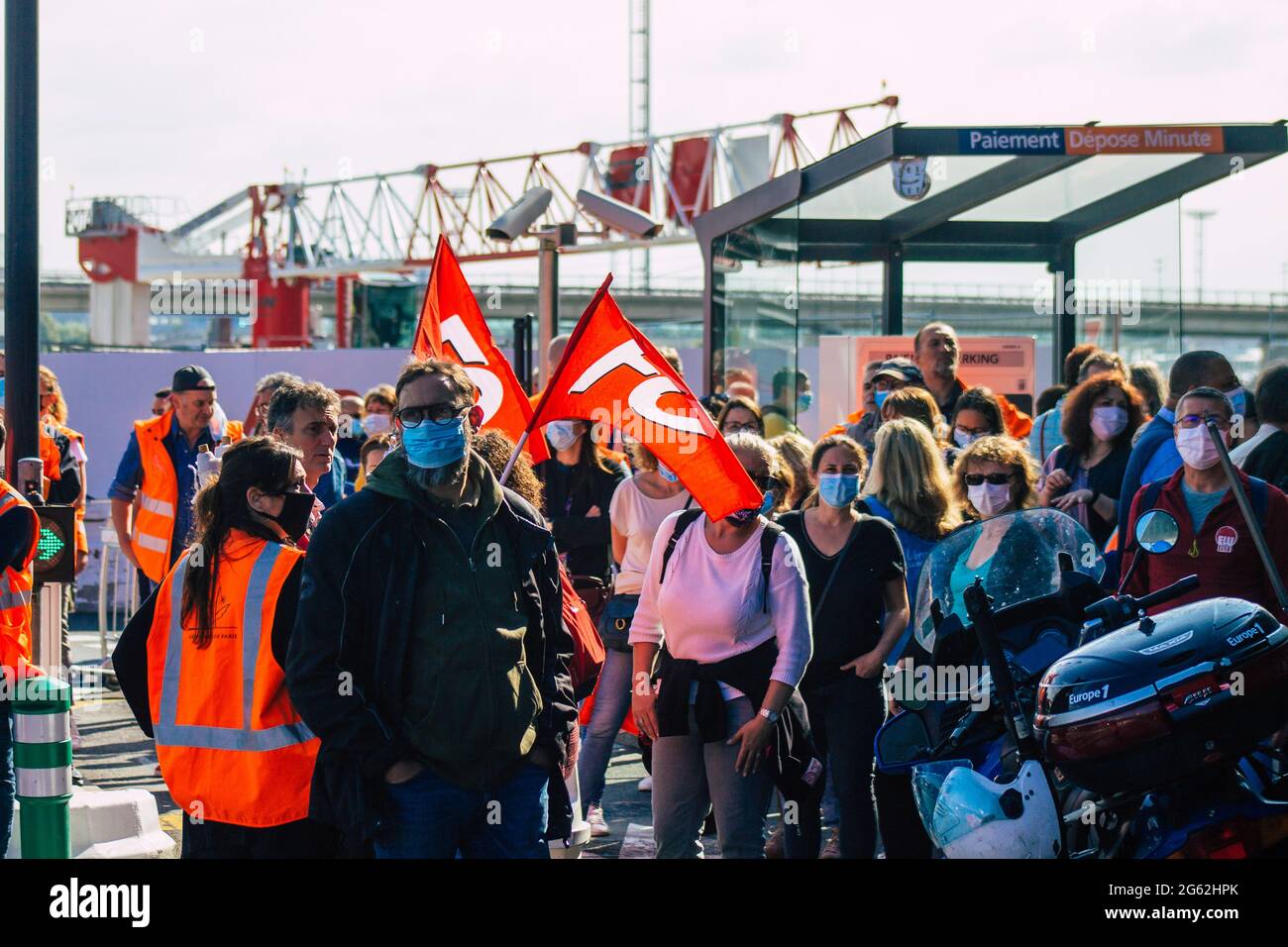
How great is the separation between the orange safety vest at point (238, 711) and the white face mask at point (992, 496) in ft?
8.99

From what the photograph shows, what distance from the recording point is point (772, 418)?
1112cm

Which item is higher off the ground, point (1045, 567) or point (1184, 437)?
point (1184, 437)

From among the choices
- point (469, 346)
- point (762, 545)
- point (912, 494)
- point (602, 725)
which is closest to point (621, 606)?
point (602, 725)

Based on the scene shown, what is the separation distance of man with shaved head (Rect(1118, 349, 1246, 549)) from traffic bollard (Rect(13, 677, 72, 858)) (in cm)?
382

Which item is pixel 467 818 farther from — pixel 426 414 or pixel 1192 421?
pixel 1192 421

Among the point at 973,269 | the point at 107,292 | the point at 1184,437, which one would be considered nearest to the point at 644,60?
the point at 107,292

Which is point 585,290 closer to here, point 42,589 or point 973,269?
point 973,269

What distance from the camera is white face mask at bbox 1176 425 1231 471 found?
232 inches

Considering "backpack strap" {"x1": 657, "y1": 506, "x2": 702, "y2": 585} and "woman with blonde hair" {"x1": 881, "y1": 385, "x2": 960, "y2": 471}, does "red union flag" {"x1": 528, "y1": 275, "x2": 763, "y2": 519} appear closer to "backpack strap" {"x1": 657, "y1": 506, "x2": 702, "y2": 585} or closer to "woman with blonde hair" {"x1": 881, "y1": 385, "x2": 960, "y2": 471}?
"backpack strap" {"x1": 657, "y1": 506, "x2": 702, "y2": 585}

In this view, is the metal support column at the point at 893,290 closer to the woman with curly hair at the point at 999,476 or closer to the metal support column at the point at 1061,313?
the metal support column at the point at 1061,313

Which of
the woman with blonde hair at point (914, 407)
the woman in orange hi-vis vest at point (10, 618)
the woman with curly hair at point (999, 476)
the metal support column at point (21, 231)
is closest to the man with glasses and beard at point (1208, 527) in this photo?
the woman with curly hair at point (999, 476)

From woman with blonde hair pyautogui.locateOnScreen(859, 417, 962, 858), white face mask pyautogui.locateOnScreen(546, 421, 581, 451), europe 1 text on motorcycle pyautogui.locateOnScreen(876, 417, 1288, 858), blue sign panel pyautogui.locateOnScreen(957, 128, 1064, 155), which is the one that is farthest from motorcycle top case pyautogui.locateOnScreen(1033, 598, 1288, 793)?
blue sign panel pyautogui.locateOnScreen(957, 128, 1064, 155)
